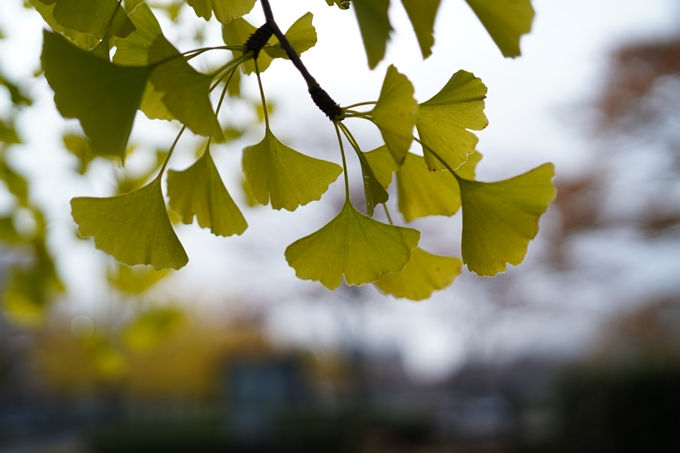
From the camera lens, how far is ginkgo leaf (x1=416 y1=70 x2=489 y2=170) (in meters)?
0.31

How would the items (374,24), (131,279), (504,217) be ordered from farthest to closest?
1. (131,279)
2. (504,217)
3. (374,24)

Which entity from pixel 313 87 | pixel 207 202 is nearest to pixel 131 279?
pixel 207 202

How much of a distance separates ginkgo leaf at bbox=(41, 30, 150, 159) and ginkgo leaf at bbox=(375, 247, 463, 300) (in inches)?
7.7

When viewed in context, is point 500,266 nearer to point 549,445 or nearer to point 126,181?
point 126,181

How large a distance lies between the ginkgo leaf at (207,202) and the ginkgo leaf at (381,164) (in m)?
0.08

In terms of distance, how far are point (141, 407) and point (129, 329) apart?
47.6ft

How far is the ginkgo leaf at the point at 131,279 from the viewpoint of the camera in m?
0.97

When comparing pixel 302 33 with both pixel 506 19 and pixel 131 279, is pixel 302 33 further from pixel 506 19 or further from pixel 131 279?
pixel 131 279

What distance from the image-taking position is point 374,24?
0.68 feet

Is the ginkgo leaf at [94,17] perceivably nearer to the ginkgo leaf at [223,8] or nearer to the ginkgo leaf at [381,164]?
the ginkgo leaf at [223,8]

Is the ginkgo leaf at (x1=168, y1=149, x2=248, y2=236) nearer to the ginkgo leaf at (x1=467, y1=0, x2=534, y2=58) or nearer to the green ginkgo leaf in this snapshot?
the green ginkgo leaf

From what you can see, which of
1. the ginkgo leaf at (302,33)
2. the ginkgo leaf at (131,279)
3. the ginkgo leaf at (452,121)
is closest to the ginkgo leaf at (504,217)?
the ginkgo leaf at (452,121)

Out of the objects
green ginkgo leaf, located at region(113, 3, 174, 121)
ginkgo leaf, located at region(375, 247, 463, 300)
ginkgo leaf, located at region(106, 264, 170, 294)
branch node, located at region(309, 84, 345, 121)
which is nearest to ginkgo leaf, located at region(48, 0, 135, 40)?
green ginkgo leaf, located at region(113, 3, 174, 121)

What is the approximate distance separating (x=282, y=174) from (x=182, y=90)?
Answer: 0.32 ft
